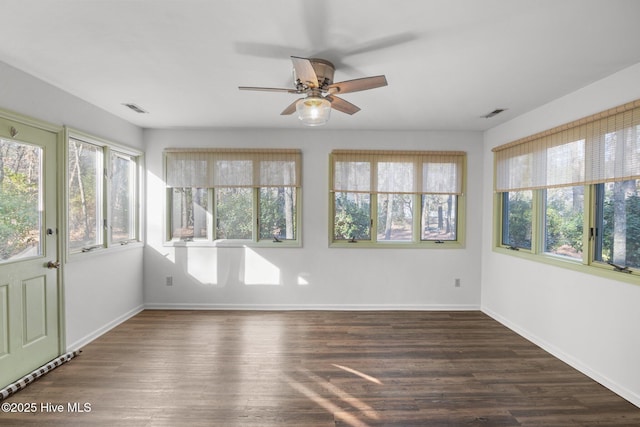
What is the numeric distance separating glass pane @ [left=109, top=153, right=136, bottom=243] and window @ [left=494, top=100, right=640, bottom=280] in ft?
16.1

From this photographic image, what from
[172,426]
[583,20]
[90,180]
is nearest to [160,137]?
[90,180]

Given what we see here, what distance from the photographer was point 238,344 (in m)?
3.27

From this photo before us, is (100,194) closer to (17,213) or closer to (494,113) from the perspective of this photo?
(17,213)

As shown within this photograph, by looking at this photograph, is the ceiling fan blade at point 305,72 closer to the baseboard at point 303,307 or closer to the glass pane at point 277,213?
the glass pane at point 277,213

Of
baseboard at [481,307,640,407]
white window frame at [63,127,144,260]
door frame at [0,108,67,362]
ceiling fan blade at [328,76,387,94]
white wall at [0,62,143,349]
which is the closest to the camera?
ceiling fan blade at [328,76,387,94]

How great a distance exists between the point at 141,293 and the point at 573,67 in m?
5.40

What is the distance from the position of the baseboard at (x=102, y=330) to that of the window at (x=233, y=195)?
3.49 feet

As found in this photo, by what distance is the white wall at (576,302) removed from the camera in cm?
242

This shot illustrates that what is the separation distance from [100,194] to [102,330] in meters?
1.56

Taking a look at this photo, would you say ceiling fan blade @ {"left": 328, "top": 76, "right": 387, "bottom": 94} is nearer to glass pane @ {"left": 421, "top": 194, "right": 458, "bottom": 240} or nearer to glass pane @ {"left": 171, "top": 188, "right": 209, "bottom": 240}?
glass pane @ {"left": 421, "top": 194, "right": 458, "bottom": 240}

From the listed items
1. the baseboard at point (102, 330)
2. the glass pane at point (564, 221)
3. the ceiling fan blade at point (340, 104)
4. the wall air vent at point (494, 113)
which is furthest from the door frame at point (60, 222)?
the glass pane at point (564, 221)

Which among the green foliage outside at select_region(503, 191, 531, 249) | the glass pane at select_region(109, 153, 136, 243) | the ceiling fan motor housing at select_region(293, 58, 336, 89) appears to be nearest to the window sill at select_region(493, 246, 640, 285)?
the green foliage outside at select_region(503, 191, 531, 249)

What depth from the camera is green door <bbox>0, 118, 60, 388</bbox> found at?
2445 millimetres

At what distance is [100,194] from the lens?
3.61 metres
